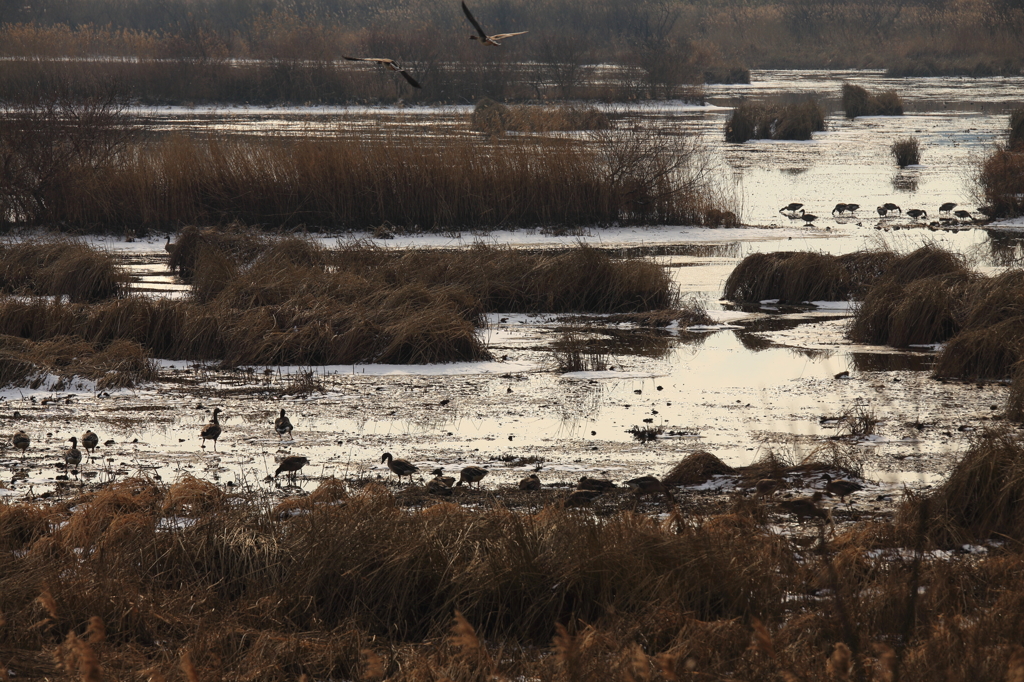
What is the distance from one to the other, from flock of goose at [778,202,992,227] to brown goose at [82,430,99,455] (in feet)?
48.3

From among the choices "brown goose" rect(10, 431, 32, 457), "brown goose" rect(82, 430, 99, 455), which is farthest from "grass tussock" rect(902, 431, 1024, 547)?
"brown goose" rect(10, 431, 32, 457)

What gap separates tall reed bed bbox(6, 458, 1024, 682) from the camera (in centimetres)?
435

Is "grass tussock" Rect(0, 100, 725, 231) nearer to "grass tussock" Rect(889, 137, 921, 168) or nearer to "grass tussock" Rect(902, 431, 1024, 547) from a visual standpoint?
"grass tussock" Rect(889, 137, 921, 168)

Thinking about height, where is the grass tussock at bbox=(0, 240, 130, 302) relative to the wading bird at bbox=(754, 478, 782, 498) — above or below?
above

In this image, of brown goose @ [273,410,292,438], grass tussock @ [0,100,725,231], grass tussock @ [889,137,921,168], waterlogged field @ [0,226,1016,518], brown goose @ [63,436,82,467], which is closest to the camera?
brown goose @ [63,436,82,467]

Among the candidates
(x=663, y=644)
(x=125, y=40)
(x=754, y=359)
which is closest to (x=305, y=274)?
(x=754, y=359)

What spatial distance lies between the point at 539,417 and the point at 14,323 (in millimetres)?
5754

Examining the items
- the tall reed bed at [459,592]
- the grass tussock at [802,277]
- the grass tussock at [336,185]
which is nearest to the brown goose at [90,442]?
the tall reed bed at [459,592]

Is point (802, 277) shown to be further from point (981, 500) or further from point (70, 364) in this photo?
point (70, 364)

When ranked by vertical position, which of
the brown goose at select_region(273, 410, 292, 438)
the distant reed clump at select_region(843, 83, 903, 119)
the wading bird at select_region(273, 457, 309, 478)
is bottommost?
the wading bird at select_region(273, 457, 309, 478)

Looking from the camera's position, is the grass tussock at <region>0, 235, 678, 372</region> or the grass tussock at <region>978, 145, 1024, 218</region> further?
the grass tussock at <region>978, 145, 1024, 218</region>

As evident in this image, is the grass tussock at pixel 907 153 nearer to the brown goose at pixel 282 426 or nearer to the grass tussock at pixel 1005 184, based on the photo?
the grass tussock at pixel 1005 184

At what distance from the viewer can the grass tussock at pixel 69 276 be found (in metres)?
13.7

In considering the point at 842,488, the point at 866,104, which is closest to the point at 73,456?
the point at 842,488
